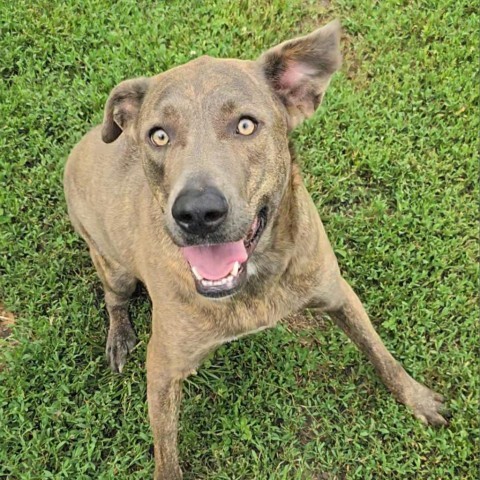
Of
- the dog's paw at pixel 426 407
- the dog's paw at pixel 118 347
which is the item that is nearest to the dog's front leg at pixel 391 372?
the dog's paw at pixel 426 407

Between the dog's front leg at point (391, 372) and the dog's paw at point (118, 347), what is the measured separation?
1.49m

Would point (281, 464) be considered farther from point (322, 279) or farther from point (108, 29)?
point (108, 29)

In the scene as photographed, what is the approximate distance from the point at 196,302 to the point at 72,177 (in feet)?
5.19

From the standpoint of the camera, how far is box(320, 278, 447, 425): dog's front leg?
4316 mm

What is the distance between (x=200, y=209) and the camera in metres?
2.86

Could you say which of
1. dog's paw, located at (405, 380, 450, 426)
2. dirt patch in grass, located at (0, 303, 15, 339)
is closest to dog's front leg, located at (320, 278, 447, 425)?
dog's paw, located at (405, 380, 450, 426)

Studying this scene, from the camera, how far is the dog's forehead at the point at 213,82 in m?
3.22

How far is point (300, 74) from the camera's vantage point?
3434 mm

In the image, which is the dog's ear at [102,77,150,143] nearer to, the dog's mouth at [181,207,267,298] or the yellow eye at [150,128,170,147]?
the yellow eye at [150,128,170,147]

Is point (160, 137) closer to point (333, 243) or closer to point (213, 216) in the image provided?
point (213, 216)

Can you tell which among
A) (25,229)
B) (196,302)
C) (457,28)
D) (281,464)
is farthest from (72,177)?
(457,28)

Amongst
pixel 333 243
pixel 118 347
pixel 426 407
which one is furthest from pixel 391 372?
pixel 118 347

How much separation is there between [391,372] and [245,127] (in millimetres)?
2110

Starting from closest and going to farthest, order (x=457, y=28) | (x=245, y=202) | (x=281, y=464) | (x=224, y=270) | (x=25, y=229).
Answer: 1. (x=245, y=202)
2. (x=224, y=270)
3. (x=281, y=464)
4. (x=25, y=229)
5. (x=457, y=28)
